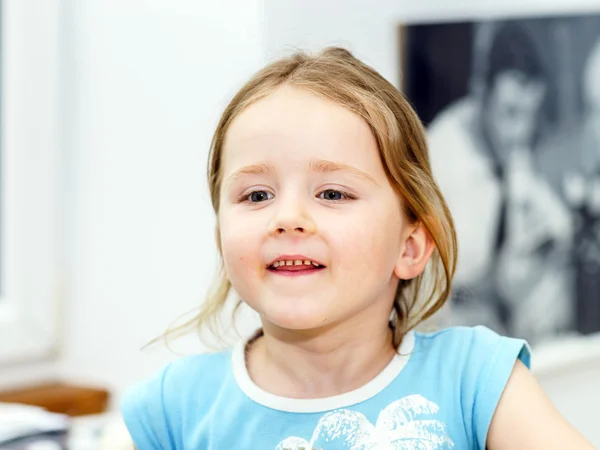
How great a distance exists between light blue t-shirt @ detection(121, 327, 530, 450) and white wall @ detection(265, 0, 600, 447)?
0.60 m

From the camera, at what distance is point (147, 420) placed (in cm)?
105

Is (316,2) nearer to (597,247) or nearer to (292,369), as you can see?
(292,369)

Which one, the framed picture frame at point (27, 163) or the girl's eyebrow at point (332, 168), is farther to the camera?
the framed picture frame at point (27, 163)

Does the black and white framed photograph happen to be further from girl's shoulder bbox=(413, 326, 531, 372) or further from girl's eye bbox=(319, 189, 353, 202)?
girl's eye bbox=(319, 189, 353, 202)

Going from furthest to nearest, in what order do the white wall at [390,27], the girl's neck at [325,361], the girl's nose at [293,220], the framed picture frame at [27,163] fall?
1. the framed picture frame at [27,163]
2. the white wall at [390,27]
3. the girl's neck at [325,361]
4. the girl's nose at [293,220]

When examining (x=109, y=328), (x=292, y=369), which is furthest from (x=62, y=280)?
(x=292, y=369)

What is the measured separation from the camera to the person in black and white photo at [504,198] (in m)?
1.99

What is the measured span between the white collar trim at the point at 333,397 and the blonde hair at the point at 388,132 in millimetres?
31

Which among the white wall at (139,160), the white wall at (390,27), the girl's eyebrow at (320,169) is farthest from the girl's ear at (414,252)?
the white wall at (139,160)

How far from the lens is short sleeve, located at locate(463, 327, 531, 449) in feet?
3.10

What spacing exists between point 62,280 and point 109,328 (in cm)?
16

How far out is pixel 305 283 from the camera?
0.90 meters

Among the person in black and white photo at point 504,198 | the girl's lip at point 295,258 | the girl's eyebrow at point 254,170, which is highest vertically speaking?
the girl's eyebrow at point 254,170

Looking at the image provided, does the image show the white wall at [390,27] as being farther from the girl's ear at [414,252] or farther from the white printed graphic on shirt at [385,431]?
the white printed graphic on shirt at [385,431]
